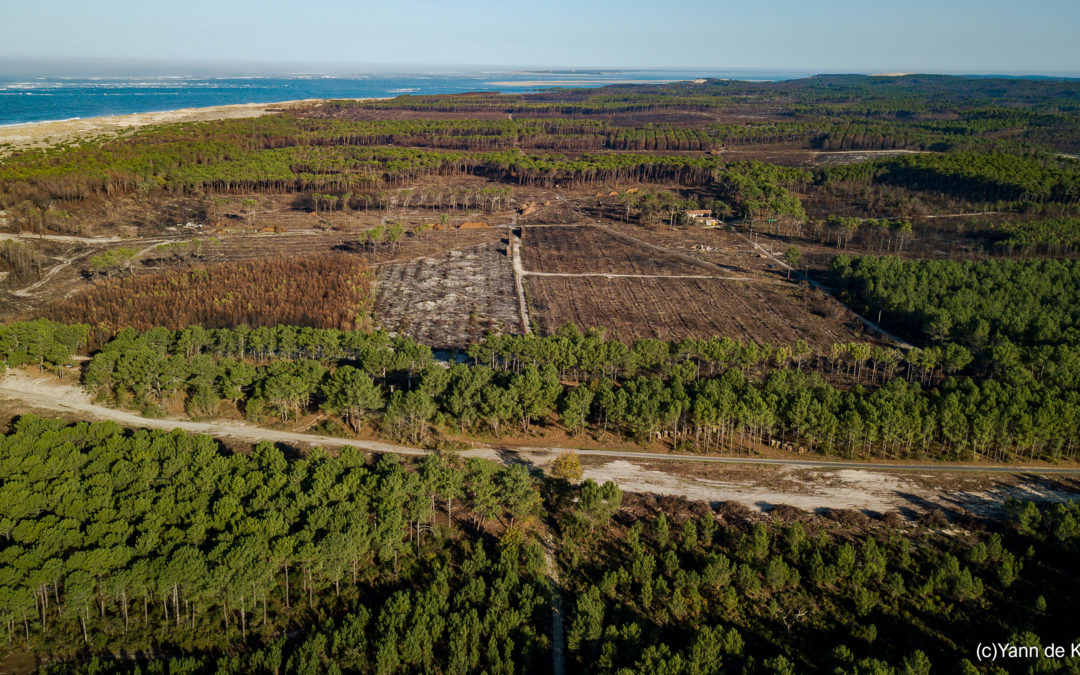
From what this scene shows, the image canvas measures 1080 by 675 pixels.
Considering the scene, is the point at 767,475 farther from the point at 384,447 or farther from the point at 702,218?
the point at 702,218

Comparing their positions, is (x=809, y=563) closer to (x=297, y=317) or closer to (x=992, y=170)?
(x=297, y=317)

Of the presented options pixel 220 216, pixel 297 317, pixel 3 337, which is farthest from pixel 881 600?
pixel 220 216

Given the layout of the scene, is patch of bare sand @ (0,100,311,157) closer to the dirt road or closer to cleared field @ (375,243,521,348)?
cleared field @ (375,243,521,348)

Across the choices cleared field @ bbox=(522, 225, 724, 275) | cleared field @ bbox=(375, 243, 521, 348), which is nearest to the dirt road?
cleared field @ bbox=(375, 243, 521, 348)

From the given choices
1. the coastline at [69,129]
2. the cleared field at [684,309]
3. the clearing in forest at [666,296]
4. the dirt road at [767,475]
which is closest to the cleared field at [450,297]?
the clearing in forest at [666,296]

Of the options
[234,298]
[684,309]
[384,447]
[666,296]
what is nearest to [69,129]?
[234,298]
